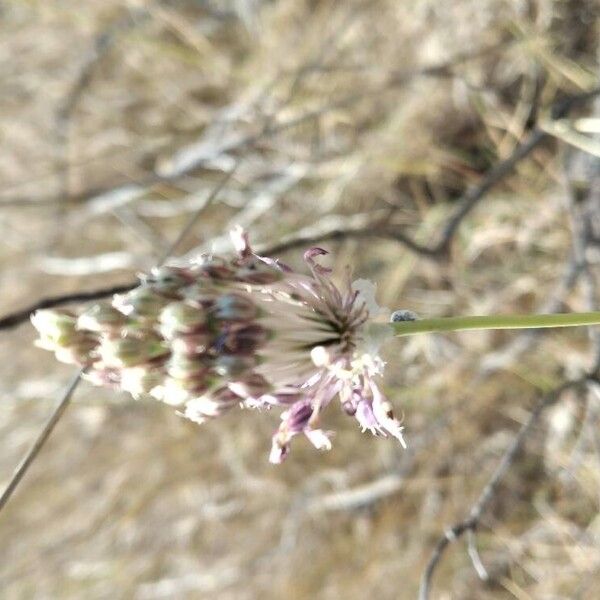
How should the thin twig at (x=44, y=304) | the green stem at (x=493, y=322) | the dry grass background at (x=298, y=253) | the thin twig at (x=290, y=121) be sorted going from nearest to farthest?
the green stem at (x=493, y=322)
the thin twig at (x=44, y=304)
the thin twig at (x=290, y=121)
the dry grass background at (x=298, y=253)

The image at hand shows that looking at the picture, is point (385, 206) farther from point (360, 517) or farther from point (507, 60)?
point (360, 517)

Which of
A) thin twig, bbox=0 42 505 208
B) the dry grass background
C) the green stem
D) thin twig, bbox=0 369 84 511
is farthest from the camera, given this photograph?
the dry grass background

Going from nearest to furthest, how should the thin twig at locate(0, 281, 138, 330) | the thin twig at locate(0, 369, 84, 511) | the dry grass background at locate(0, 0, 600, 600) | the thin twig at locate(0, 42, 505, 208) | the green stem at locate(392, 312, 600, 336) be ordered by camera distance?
the green stem at locate(392, 312, 600, 336) → the thin twig at locate(0, 369, 84, 511) → the thin twig at locate(0, 281, 138, 330) → the thin twig at locate(0, 42, 505, 208) → the dry grass background at locate(0, 0, 600, 600)

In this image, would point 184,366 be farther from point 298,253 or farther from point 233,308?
point 298,253

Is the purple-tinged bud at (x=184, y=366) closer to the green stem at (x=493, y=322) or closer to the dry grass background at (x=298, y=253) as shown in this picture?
the green stem at (x=493, y=322)

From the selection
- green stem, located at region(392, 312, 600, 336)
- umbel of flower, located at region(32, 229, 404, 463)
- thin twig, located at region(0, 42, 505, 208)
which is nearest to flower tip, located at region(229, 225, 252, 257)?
umbel of flower, located at region(32, 229, 404, 463)

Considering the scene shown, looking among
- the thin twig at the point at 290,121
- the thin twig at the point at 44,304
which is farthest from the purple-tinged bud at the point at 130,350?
the thin twig at the point at 290,121

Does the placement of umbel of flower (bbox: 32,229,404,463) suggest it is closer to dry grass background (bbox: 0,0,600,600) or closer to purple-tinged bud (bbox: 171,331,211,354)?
purple-tinged bud (bbox: 171,331,211,354)

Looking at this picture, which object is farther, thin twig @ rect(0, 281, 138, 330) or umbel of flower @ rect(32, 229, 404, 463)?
→ thin twig @ rect(0, 281, 138, 330)
